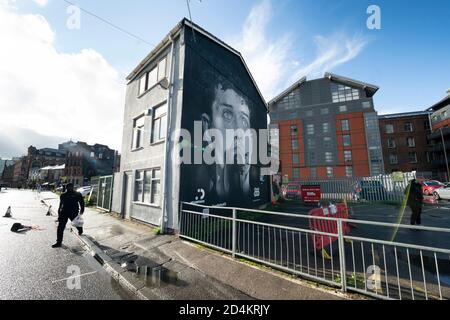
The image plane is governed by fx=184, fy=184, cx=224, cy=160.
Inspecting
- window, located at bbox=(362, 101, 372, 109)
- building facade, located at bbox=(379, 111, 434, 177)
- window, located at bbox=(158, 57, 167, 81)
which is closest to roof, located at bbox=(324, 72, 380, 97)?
window, located at bbox=(362, 101, 372, 109)

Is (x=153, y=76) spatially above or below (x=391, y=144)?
below

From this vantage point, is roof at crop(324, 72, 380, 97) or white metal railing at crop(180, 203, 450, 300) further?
roof at crop(324, 72, 380, 97)

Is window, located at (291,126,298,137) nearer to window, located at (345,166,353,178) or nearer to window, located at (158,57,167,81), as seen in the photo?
window, located at (345,166,353,178)

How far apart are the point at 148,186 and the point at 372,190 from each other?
63.3 ft

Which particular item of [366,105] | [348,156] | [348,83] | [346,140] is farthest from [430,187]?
[348,83]

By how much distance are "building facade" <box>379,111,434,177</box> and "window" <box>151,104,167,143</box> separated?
158 ft

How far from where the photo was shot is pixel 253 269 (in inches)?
163

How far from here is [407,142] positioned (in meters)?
39.1

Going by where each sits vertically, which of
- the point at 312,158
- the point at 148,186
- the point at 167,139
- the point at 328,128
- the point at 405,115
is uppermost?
the point at 405,115

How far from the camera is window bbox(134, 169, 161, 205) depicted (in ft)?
27.4

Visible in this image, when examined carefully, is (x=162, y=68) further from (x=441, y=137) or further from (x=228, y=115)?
(x=441, y=137)

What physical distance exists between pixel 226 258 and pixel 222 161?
5.53m

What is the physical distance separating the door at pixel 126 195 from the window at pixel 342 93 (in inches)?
1667
